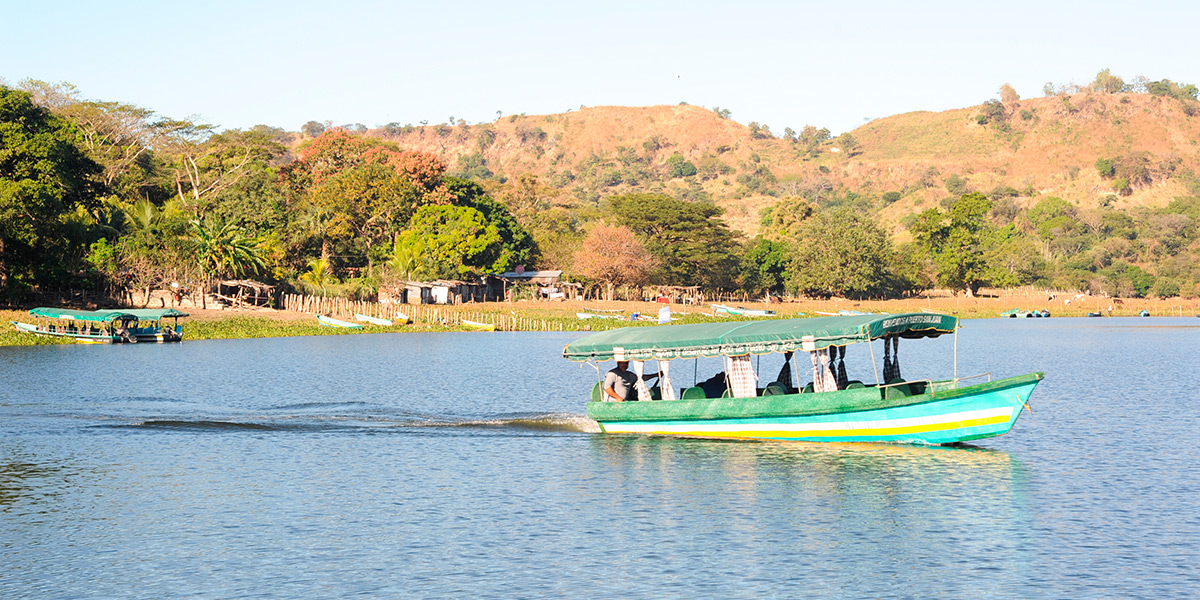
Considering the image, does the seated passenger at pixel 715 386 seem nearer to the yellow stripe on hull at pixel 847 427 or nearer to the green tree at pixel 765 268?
the yellow stripe on hull at pixel 847 427

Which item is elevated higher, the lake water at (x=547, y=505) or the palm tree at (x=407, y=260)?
the palm tree at (x=407, y=260)

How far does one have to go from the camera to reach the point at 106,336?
6944 centimetres

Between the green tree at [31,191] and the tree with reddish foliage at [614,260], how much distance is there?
51.7 metres

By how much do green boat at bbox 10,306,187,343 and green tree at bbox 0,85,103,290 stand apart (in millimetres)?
3598

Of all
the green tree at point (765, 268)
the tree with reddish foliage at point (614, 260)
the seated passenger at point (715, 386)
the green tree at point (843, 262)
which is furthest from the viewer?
the green tree at point (765, 268)

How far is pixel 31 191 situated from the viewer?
65938 mm

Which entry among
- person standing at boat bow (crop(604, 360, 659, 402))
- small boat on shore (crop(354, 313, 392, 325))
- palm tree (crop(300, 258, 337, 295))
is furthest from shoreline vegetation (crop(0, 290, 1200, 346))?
person standing at boat bow (crop(604, 360, 659, 402))

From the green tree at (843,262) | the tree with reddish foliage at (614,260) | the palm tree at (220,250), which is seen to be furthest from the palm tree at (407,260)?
the green tree at (843,262)

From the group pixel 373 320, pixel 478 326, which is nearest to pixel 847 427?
pixel 373 320

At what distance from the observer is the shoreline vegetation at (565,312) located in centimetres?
7850

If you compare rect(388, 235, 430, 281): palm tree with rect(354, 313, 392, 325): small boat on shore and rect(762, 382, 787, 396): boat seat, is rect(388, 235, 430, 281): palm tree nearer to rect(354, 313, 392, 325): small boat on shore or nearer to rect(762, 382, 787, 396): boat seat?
rect(354, 313, 392, 325): small boat on shore

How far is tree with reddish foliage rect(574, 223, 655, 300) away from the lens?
112312 millimetres

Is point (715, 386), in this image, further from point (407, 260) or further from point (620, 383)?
point (407, 260)

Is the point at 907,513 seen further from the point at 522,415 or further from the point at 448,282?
the point at 448,282
